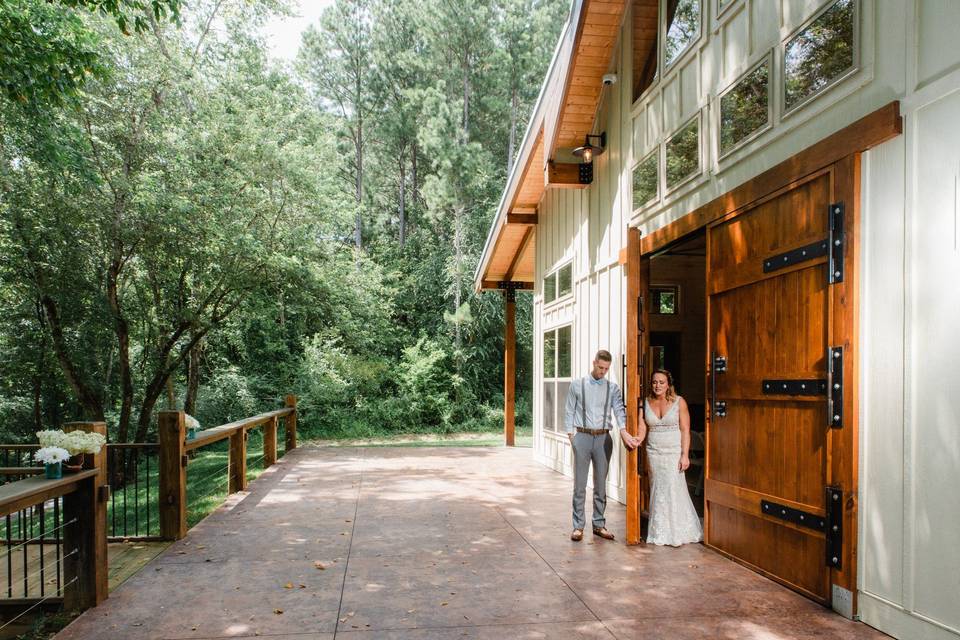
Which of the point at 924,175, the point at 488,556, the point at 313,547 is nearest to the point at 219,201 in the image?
the point at 313,547

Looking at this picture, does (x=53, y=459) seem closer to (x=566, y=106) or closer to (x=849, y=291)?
(x=849, y=291)

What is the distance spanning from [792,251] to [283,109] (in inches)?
474

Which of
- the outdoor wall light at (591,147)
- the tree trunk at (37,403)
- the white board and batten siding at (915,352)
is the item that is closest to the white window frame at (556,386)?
the outdoor wall light at (591,147)

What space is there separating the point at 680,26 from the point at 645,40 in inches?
32.3

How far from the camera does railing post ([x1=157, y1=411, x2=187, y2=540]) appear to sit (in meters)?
5.86

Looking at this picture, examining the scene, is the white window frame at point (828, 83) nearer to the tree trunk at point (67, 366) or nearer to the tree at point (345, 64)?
the tree trunk at point (67, 366)

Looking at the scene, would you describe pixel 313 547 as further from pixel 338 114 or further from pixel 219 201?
pixel 338 114

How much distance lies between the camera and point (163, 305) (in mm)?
12945

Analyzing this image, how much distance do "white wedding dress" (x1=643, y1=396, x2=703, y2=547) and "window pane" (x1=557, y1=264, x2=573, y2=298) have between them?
14.3ft

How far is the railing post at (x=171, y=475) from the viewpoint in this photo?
5859mm

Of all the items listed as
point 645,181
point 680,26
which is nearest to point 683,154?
point 645,181

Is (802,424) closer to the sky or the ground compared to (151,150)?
closer to the ground

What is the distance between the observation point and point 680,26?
6.40m

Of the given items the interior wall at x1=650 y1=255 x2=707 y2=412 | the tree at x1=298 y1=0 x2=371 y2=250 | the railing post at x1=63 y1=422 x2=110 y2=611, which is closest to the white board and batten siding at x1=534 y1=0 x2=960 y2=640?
the railing post at x1=63 y1=422 x2=110 y2=611
